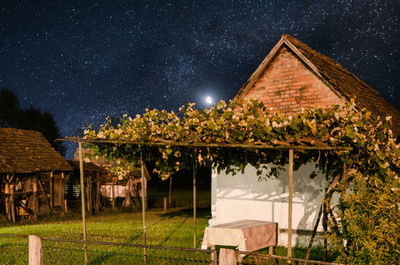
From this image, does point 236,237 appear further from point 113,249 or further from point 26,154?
point 26,154

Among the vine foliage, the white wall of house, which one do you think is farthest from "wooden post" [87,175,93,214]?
the vine foliage

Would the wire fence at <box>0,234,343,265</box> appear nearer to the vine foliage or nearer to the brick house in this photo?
the vine foliage

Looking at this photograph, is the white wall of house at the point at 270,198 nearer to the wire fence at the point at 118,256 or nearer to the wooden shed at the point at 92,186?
the wire fence at the point at 118,256

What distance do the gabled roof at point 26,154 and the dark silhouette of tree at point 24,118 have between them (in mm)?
24461

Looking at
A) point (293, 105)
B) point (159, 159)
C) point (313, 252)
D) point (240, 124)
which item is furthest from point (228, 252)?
point (293, 105)

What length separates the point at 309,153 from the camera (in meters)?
8.34

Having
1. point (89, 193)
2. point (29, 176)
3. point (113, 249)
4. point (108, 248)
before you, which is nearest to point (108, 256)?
point (113, 249)

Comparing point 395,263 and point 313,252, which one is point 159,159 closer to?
point 313,252

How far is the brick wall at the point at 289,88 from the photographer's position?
442 inches

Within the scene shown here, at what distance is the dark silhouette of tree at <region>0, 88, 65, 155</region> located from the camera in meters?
48.4

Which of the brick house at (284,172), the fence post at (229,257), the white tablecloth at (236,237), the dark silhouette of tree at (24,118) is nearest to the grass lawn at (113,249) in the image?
the white tablecloth at (236,237)

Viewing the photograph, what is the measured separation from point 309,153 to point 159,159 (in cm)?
403

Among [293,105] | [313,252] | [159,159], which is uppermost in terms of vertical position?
[293,105]

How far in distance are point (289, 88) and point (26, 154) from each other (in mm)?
17515
